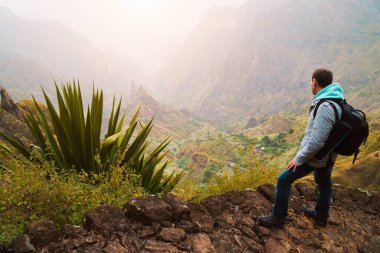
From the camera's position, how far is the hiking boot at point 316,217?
3.74 meters

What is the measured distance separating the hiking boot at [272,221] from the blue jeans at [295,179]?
52 millimetres

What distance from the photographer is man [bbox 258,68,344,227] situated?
2848mm

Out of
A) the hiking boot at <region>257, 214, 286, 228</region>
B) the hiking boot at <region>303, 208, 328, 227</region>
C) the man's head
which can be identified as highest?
the man's head

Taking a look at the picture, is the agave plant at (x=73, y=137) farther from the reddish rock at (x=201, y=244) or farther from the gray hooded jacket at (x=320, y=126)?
the gray hooded jacket at (x=320, y=126)

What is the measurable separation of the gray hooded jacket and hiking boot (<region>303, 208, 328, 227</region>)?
3.77 ft

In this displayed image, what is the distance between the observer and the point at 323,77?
308 cm

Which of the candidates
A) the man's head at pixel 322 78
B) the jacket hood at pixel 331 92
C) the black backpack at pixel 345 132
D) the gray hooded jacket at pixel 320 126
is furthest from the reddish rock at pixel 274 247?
the man's head at pixel 322 78

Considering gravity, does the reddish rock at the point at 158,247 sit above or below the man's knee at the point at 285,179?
below

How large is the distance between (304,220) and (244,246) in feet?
4.19

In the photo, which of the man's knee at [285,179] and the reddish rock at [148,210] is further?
the man's knee at [285,179]

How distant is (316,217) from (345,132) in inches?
59.0

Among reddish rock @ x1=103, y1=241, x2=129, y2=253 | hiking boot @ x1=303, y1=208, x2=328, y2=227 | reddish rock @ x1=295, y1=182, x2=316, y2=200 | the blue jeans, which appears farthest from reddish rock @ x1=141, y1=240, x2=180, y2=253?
reddish rock @ x1=295, y1=182, x2=316, y2=200

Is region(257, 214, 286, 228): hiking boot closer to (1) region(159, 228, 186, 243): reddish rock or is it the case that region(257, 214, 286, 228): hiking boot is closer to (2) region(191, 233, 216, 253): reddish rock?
(2) region(191, 233, 216, 253): reddish rock

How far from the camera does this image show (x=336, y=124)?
290 cm
